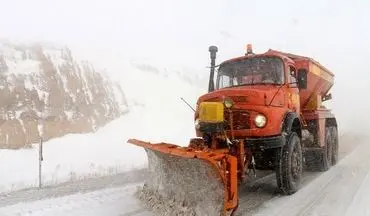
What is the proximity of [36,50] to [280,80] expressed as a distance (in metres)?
10.1

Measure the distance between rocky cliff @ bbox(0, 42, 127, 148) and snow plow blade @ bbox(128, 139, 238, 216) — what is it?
736 cm

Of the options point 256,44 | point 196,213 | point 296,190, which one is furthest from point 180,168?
point 256,44

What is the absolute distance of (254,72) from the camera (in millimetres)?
8172

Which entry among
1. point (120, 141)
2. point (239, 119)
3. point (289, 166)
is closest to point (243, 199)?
point (289, 166)

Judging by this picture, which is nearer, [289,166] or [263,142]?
[263,142]

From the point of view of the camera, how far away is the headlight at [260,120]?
22.7 ft

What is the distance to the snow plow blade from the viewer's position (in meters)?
5.44

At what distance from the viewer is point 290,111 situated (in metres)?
7.80

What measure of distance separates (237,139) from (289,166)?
3.50 feet

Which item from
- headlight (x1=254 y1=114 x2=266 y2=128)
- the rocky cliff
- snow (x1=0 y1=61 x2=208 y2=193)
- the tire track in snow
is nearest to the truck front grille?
headlight (x1=254 y1=114 x2=266 y2=128)

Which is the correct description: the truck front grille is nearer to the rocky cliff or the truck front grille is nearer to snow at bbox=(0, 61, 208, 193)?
snow at bbox=(0, 61, 208, 193)

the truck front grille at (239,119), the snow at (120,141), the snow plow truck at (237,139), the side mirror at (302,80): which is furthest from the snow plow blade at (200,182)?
the snow at (120,141)

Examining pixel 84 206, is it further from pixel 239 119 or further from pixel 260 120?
pixel 260 120

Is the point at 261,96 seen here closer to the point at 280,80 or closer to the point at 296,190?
the point at 280,80
